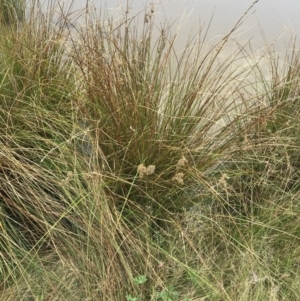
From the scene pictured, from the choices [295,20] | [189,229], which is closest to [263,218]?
[189,229]

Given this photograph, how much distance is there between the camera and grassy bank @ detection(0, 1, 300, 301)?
139 centimetres

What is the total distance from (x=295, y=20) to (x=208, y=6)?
50 cm

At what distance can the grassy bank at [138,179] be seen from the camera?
4.55 feet

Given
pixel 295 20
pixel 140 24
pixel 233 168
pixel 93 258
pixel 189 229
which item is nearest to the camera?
pixel 93 258

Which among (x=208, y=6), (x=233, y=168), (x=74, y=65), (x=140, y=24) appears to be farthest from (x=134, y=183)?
(x=208, y=6)

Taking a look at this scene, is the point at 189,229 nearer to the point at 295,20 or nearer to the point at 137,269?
the point at 137,269

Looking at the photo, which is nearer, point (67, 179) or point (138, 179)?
point (67, 179)

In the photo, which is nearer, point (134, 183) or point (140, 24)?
point (134, 183)

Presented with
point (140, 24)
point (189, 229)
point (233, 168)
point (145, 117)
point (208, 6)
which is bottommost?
point (189, 229)

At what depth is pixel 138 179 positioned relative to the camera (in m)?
1.48

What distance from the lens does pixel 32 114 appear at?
1.55 meters

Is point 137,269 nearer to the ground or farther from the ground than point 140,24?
nearer to the ground

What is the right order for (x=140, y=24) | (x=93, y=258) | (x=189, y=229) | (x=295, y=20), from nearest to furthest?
(x=93, y=258), (x=189, y=229), (x=140, y=24), (x=295, y=20)

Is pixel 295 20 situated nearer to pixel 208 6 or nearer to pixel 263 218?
pixel 208 6
